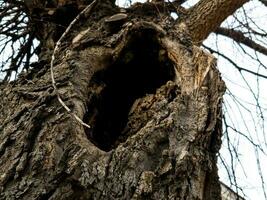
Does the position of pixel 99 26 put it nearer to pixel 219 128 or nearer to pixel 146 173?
pixel 219 128

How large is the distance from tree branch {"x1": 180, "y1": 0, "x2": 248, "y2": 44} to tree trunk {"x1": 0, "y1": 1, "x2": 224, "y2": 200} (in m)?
0.41

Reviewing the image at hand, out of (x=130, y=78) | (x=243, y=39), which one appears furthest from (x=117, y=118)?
(x=243, y=39)

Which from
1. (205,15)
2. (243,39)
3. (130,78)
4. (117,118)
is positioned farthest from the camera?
(243,39)

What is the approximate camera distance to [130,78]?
84.6 inches

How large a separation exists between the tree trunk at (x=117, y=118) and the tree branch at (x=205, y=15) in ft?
1.33

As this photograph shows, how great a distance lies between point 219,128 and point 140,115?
0.32 m

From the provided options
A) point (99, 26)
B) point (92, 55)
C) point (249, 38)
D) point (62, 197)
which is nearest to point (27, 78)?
point (92, 55)

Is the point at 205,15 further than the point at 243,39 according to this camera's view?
No

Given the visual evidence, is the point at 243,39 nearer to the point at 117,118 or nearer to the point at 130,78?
the point at 130,78

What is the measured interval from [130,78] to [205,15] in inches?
33.7

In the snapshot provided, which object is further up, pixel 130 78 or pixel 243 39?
pixel 243 39

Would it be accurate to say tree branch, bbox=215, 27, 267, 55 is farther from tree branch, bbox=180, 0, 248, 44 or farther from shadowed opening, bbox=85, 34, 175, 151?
shadowed opening, bbox=85, 34, 175, 151

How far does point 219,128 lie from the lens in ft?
5.82

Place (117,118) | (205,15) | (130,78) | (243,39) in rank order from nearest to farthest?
(117,118)
(130,78)
(205,15)
(243,39)
